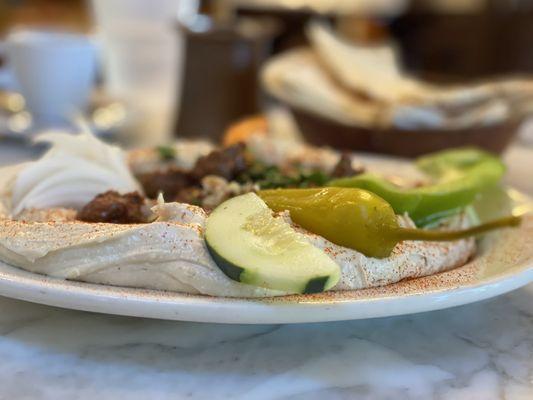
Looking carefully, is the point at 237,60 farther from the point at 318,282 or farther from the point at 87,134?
the point at 318,282

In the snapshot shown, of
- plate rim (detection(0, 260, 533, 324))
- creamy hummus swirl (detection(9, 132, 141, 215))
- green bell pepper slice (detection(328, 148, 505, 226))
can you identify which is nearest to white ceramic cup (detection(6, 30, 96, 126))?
creamy hummus swirl (detection(9, 132, 141, 215))

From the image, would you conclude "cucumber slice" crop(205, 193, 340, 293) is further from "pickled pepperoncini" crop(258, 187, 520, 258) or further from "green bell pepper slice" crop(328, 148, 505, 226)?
"green bell pepper slice" crop(328, 148, 505, 226)

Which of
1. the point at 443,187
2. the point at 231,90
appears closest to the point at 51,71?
the point at 231,90

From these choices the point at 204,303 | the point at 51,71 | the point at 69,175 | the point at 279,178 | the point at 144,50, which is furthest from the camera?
the point at 144,50

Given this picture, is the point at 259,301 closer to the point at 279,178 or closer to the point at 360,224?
the point at 360,224

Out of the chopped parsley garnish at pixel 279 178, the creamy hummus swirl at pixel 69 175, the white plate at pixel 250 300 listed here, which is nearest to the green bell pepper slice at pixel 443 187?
the chopped parsley garnish at pixel 279 178
